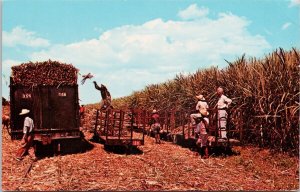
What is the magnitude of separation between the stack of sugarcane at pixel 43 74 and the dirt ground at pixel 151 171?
2624 mm

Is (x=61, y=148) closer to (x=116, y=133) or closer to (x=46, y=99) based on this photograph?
(x=46, y=99)

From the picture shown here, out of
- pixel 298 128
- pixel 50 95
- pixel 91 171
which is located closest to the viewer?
pixel 91 171

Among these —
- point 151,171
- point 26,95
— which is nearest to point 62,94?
point 26,95

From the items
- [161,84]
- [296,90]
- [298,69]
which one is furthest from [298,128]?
[161,84]

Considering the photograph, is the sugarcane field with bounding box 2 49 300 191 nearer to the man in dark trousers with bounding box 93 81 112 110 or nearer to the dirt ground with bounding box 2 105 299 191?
the dirt ground with bounding box 2 105 299 191

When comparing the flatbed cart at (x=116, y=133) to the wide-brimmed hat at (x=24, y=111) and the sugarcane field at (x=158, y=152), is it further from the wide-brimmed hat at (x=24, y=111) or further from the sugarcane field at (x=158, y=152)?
the wide-brimmed hat at (x=24, y=111)

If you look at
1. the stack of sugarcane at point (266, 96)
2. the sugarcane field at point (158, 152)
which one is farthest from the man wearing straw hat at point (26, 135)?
the stack of sugarcane at point (266, 96)

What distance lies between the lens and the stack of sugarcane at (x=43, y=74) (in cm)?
1299

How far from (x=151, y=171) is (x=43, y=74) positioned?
18.4 feet

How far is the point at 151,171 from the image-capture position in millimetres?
10258

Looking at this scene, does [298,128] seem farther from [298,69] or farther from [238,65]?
[238,65]

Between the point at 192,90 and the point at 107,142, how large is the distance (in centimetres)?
753

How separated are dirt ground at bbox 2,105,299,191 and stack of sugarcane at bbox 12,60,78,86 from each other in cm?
262

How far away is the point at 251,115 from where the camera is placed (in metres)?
13.1
